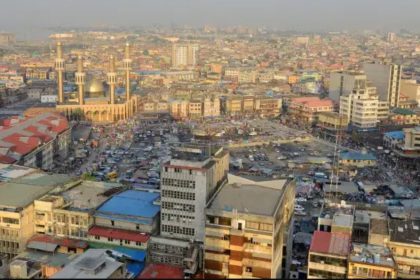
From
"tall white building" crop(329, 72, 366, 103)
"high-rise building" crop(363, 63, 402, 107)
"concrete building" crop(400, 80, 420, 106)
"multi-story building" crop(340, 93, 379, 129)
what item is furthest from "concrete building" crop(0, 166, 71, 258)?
"concrete building" crop(400, 80, 420, 106)

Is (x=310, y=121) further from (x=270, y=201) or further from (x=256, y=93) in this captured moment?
(x=270, y=201)

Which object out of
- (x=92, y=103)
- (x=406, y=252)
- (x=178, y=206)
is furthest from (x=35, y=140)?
(x=406, y=252)

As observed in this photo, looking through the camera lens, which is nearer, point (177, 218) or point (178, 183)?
point (178, 183)

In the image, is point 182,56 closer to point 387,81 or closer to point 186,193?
point 387,81

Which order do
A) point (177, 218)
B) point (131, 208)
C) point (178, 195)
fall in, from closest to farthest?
point (178, 195), point (177, 218), point (131, 208)

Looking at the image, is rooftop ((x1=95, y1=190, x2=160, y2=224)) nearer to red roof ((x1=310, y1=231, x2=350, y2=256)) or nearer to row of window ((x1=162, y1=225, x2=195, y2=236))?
row of window ((x1=162, y1=225, x2=195, y2=236))

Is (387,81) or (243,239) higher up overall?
(387,81)
